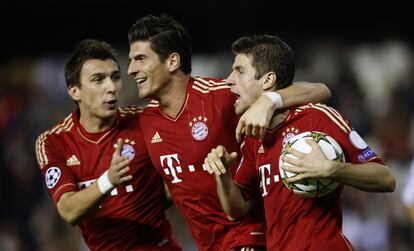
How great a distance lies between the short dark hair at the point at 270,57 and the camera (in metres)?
5.87

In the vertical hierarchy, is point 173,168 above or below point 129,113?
below

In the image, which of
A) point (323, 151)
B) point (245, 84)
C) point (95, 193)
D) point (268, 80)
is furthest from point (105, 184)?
point (323, 151)

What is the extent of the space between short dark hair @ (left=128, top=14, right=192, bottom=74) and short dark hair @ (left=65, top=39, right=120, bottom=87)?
50 centimetres

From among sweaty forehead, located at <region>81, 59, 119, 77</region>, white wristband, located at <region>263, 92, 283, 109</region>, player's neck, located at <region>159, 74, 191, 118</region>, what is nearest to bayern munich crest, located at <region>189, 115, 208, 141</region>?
player's neck, located at <region>159, 74, 191, 118</region>

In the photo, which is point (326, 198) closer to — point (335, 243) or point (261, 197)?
point (335, 243)

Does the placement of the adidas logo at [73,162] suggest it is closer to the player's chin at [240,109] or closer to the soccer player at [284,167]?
the soccer player at [284,167]

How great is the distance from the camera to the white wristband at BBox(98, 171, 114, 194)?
6.20 metres

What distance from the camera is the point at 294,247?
5.55m

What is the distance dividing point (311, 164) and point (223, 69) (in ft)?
28.8

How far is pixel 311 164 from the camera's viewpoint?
16.8ft

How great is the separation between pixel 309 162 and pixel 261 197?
3.74 ft

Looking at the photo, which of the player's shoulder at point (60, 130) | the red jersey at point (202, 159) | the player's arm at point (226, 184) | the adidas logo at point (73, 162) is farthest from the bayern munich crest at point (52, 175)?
the player's arm at point (226, 184)

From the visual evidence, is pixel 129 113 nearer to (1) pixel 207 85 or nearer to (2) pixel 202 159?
(1) pixel 207 85

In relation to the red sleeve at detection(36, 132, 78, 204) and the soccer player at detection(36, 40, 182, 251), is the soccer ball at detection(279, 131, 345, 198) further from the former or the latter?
the red sleeve at detection(36, 132, 78, 204)
